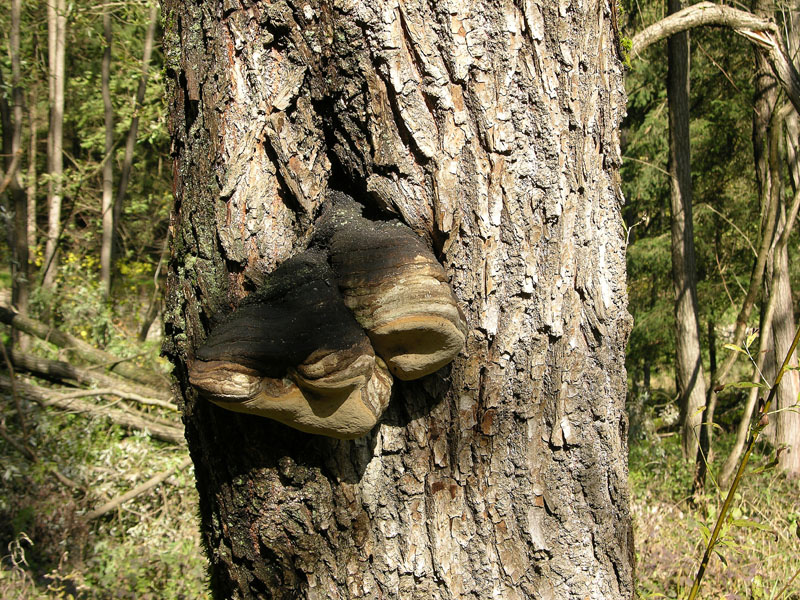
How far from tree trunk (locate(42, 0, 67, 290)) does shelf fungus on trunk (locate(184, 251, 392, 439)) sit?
8.22 metres

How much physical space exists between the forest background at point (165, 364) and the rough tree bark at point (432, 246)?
1.92 ft

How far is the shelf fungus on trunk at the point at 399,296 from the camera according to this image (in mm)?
1195

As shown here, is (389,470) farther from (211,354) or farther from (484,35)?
(484,35)

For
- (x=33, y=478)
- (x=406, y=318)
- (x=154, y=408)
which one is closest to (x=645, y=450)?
(x=154, y=408)

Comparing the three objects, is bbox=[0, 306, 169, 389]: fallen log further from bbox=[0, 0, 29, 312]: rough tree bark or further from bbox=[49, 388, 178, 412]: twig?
bbox=[0, 0, 29, 312]: rough tree bark

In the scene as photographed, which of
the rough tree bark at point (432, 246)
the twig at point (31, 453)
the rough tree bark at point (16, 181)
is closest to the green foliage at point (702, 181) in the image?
the twig at point (31, 453)

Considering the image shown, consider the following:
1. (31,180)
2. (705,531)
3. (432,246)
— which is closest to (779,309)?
(705,531)

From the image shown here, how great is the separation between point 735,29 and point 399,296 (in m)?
4.86

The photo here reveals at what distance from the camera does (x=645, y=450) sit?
7.12m

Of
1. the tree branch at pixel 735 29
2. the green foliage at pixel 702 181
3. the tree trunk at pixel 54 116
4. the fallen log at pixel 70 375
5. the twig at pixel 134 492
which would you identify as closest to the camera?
the tree branch at pixel 735 29

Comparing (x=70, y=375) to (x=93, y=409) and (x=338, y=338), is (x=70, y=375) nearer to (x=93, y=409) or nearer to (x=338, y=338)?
(x=93, y=409)

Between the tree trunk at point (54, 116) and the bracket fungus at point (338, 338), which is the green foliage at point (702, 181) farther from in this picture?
the bracket fungus at point (338, 338)

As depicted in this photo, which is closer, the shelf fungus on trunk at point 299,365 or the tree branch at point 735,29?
the shelf fungus on trunk at point 299,365

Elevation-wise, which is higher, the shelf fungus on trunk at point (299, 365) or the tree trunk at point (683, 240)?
the shelf fungus on trunk at point (299, 365)
